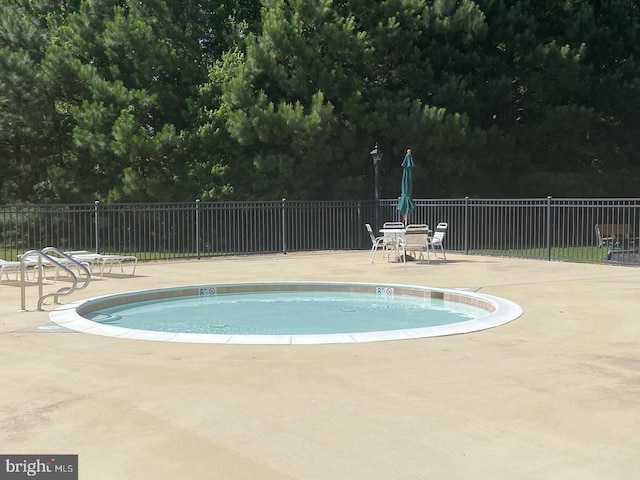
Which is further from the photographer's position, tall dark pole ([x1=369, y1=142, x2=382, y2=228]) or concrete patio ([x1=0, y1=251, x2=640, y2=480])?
tall dark pole ([x1=369, y1=142, x2=382, y2=228])

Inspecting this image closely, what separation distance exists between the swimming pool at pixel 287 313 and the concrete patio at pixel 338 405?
37 cm

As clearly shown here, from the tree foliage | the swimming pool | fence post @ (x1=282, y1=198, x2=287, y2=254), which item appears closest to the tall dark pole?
the tree foliage

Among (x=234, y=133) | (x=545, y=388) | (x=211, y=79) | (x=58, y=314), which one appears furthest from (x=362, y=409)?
(x=211, y=79)

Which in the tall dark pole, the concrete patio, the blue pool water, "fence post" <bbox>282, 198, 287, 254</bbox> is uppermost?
the tall dark pole

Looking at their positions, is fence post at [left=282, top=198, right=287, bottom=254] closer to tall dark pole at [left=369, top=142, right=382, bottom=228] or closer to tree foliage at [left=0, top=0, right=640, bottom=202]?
tree foliage at [left=0, top=0, right=640, bottom=202]

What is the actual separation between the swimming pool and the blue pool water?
0.04ft

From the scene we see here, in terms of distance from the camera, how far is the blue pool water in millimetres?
8531

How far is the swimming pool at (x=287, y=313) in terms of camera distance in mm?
7012

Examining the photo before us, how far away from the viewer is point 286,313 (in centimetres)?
973

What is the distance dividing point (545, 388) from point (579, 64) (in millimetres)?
19931

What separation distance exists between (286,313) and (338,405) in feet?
17.4

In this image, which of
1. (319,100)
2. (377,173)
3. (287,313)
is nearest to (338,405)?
(287,313)

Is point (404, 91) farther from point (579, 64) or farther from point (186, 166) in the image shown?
point (186, 166)

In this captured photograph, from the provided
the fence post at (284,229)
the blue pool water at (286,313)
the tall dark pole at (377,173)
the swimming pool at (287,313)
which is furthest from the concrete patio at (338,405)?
the tall dark pole at (377,173)
